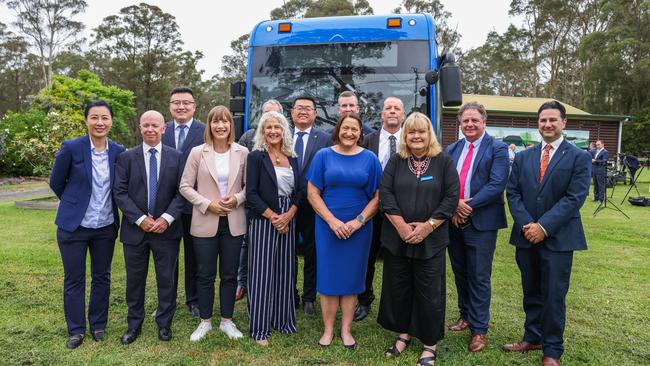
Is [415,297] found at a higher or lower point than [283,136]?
lower

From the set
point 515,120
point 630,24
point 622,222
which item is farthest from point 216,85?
point 622,222

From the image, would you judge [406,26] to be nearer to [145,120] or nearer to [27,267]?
[145,120]

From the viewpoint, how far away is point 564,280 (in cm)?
335

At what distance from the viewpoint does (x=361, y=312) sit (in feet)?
14.4

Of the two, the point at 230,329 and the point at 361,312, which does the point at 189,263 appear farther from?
the point at 361,312

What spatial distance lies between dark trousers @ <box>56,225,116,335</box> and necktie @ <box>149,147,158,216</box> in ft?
1.26

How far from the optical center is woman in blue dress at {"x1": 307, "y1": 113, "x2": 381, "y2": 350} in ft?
11.8

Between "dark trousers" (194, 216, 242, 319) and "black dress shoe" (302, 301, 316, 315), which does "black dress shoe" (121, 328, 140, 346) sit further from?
"black dress shoe" (302, 301, 316, 315)

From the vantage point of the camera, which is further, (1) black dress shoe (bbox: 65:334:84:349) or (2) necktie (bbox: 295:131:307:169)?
(2) necktie (bbox: 295:131:307:169)

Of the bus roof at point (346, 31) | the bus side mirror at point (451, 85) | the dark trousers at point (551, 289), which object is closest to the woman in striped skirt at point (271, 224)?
the dark trousers at point (551, 289)

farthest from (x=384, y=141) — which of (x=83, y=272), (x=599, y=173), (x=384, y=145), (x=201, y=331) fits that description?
(x=599, y=173)

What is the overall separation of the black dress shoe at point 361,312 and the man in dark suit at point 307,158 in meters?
0.41

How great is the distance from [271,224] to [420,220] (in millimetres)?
1192

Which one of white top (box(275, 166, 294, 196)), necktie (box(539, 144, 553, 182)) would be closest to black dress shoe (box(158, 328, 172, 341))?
white top (box(275, 166, 294, 196))
